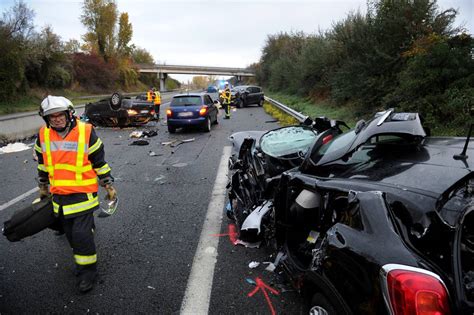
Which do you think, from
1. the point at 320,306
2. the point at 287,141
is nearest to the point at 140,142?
the point at 287,141

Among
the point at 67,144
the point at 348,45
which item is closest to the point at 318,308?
the point at 67,144

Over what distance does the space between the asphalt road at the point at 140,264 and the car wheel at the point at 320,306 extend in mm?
592

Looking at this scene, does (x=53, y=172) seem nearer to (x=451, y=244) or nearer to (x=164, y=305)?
(x=164, y=305)

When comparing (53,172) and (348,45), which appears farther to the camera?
(348,45)

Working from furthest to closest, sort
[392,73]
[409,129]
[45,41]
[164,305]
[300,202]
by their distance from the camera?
[45,41] → [392,73] → [164,305] → [300,202] → [409,129]

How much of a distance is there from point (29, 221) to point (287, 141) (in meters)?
2.73

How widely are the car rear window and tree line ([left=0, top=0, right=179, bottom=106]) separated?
17.8 meters

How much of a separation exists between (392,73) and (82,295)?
36.3ft

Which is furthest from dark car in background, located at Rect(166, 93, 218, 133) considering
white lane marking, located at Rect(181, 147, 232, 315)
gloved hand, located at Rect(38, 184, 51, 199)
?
gloved hand, located at Rect(38, 184, 51, 199)

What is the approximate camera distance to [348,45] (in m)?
14.4

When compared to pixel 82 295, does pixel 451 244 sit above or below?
above

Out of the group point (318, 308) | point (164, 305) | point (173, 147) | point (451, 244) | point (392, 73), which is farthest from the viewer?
point (392, 73)

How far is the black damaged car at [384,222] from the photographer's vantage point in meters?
1.50

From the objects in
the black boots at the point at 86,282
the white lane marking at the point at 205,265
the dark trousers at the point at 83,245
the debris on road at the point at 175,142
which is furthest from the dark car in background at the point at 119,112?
the black boots at the point at 86,282
